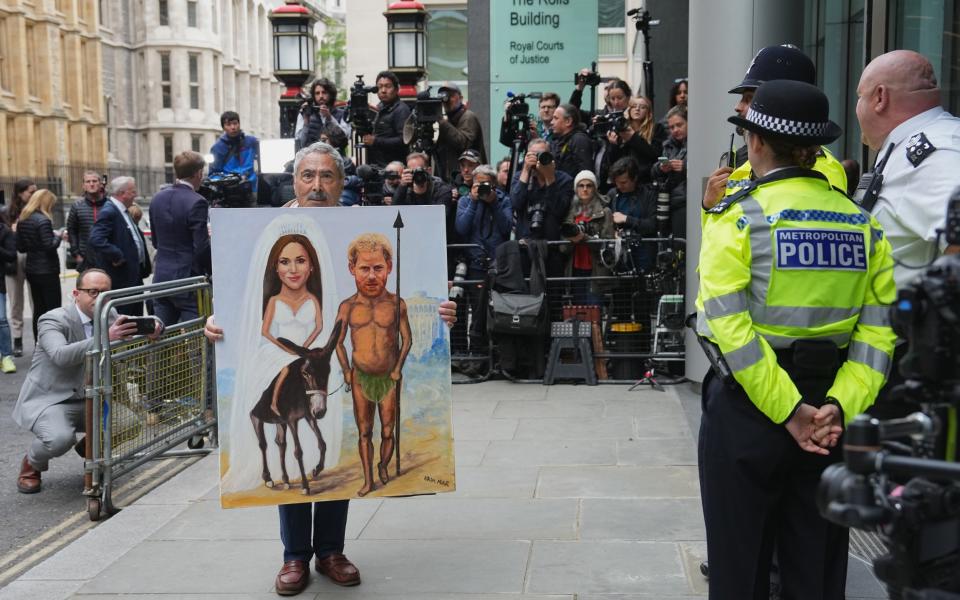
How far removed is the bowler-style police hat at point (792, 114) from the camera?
352cm

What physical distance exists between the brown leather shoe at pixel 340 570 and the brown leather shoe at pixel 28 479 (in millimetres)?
3236

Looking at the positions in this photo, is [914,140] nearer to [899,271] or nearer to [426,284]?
[899,271]

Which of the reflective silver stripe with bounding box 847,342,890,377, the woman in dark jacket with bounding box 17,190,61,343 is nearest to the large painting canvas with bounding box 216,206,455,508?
the reflective silver stripe with bounding box 847,342,890,377

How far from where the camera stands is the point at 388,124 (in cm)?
1309

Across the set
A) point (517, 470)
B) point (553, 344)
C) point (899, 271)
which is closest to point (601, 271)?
point (553, 344)

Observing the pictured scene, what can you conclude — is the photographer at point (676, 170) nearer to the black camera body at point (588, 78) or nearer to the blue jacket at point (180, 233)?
the black camera body at point (588, 78)

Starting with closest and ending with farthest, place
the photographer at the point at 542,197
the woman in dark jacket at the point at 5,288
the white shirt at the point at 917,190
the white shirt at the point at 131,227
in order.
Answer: the white shirt at the point at 917,190 < the photographer at the point at 542,197 < the white shirt at the point at 131,227 < the woman in dark jacket at the point at 5,288

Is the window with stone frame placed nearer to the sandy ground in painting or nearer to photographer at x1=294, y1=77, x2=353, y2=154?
photographer at x1=294, y1=77, x2=353, y2=154

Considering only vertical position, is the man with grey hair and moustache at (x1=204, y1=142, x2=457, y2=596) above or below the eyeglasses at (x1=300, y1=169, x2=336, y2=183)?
below

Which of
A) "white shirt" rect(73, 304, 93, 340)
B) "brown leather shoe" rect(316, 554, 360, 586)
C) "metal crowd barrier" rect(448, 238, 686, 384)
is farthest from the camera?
"metal crowd barrier" rect(448, 238, 686, 384)

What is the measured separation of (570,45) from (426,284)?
39.1 feet

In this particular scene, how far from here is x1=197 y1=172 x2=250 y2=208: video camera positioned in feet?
37.4

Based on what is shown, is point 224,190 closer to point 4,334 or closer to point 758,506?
point 4,334

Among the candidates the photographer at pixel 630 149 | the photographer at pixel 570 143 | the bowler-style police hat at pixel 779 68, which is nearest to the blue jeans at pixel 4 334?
the photographer at pixel 570 143
